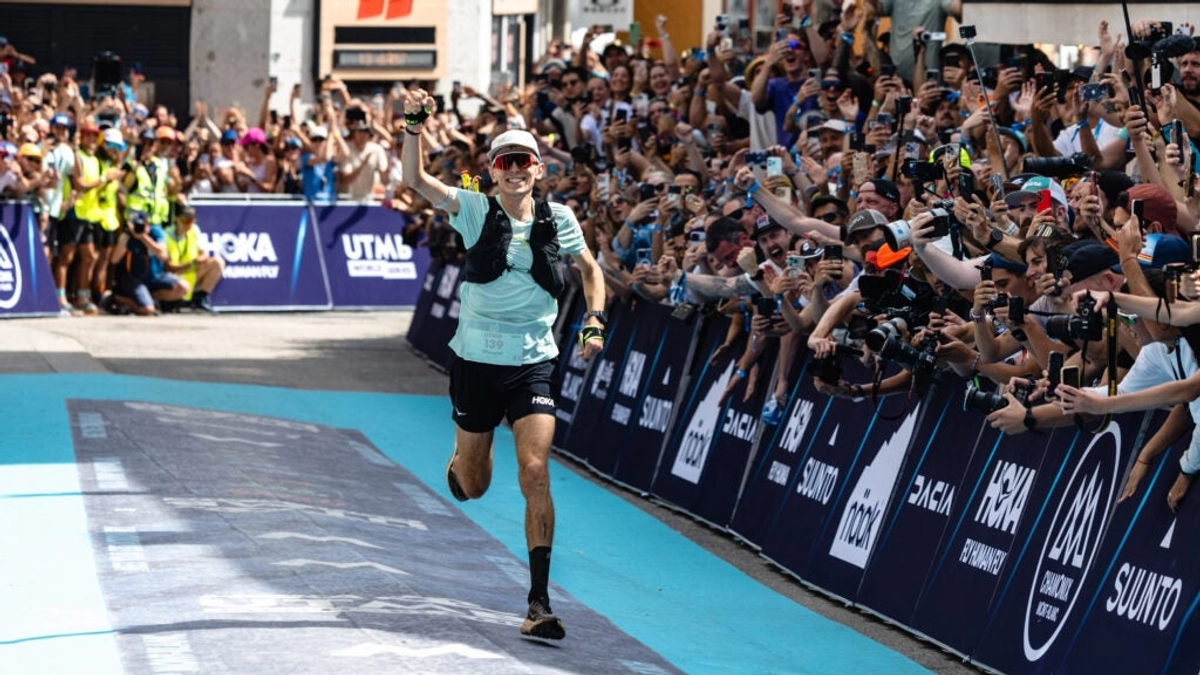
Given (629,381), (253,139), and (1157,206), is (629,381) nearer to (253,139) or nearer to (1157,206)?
(1157,206)

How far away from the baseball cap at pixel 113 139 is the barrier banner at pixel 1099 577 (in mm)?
18174

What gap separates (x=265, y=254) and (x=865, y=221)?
1832cm

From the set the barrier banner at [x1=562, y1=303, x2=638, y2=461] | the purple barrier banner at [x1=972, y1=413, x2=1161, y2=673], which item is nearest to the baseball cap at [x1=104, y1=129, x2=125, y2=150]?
the barrier banner at [x1=562, y1=303, x2=638, y2=461]

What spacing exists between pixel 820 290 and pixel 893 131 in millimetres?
1945

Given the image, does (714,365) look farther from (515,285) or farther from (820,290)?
(515,285)

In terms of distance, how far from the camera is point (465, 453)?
10883mm

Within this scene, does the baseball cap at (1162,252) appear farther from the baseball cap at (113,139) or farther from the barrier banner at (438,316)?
the baseball cap at (113,139)

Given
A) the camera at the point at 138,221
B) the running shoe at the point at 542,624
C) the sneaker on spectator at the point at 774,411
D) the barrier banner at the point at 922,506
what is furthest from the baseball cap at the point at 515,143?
the camera at the point at 138,221

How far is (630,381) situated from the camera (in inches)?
669

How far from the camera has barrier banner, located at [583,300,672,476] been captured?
16656 mm

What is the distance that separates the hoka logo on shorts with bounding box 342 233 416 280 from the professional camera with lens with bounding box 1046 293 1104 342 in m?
21.3

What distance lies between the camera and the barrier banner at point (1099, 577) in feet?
30.2

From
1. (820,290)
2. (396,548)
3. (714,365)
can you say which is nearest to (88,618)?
(396,548)

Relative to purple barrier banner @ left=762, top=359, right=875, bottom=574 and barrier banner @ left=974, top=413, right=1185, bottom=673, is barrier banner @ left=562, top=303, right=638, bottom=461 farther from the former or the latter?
barrier banner @ left=974, top=413, right=1185, bottom=673
